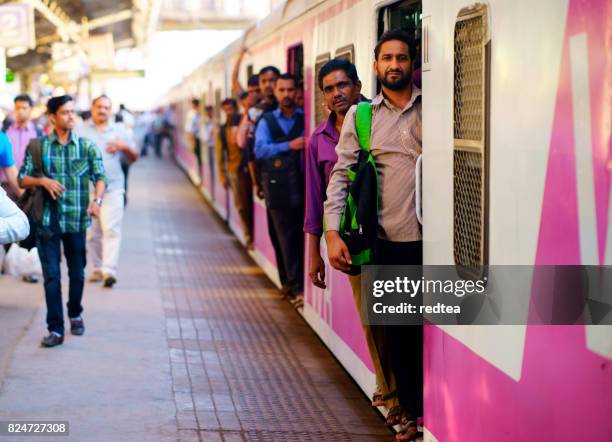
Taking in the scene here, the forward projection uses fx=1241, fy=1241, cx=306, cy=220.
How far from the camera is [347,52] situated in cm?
725

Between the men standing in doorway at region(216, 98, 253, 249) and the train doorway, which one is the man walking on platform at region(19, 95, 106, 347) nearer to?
the train doorway

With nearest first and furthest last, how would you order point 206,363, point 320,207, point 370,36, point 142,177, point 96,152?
point 320,207 → point 370,36 → point 206,363 → point 96,152 → point 142,177

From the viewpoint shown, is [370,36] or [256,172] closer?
[370,36]

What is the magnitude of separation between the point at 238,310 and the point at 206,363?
2281 mm

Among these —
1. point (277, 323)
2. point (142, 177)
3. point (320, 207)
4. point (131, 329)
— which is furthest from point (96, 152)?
point (142, 177)

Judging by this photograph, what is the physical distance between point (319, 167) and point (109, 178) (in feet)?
16.8

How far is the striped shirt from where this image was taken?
5387mm

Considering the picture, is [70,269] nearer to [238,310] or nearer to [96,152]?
[96,152]

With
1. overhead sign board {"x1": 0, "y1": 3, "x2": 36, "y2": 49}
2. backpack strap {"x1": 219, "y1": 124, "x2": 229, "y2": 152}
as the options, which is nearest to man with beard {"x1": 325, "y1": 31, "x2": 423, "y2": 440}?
backpack strap {"x1": 219, "y1": 124, "x2": 229, "y2": 152}

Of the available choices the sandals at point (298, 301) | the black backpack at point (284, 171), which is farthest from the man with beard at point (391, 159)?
the sandals at point (298, 301)

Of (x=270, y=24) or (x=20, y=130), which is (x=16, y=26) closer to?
(x=20, y=130)

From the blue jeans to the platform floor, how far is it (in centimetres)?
23

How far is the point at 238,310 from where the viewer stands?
1013 centimetres

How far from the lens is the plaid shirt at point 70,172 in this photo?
319 inches
